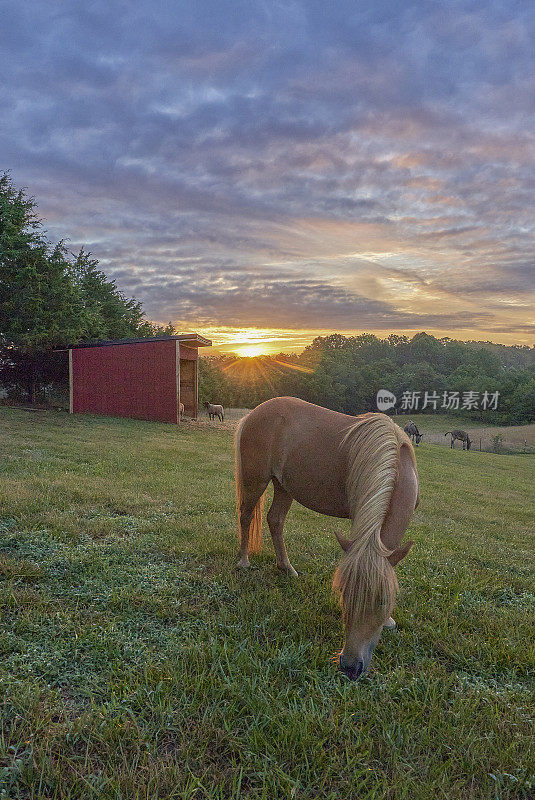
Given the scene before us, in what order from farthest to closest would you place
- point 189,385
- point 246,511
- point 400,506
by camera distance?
point 189,385
point 246,511
point 400,506

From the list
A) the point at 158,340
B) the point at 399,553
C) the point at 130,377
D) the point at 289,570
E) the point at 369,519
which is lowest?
the point at 289,570

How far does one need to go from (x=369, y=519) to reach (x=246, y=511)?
5.58 feet

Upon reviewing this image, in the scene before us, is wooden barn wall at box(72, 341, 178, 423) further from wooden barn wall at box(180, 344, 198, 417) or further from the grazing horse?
the grazing horse

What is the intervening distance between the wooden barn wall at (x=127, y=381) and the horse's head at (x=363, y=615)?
16.1 metres

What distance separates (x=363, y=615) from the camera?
7.72 ft

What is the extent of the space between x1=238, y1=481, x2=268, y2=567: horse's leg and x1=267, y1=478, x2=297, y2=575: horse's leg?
0.16 m

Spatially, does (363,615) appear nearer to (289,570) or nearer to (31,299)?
(289,570)

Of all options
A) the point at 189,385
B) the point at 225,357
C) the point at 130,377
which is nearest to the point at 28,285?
the point at 130,377

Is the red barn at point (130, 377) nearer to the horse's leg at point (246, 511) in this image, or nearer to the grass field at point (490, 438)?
the horse's leg at point (246, 511)

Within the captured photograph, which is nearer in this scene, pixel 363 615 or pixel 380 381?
pixel 363 615

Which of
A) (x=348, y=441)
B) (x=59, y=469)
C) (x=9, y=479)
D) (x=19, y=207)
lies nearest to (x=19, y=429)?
(x=59, y=469)

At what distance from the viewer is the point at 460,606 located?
11.0 feet

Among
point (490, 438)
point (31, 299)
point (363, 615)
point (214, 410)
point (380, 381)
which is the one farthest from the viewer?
point (380, 381)

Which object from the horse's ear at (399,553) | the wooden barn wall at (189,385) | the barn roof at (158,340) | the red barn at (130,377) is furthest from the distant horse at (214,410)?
the horse's ear at (399,553)
